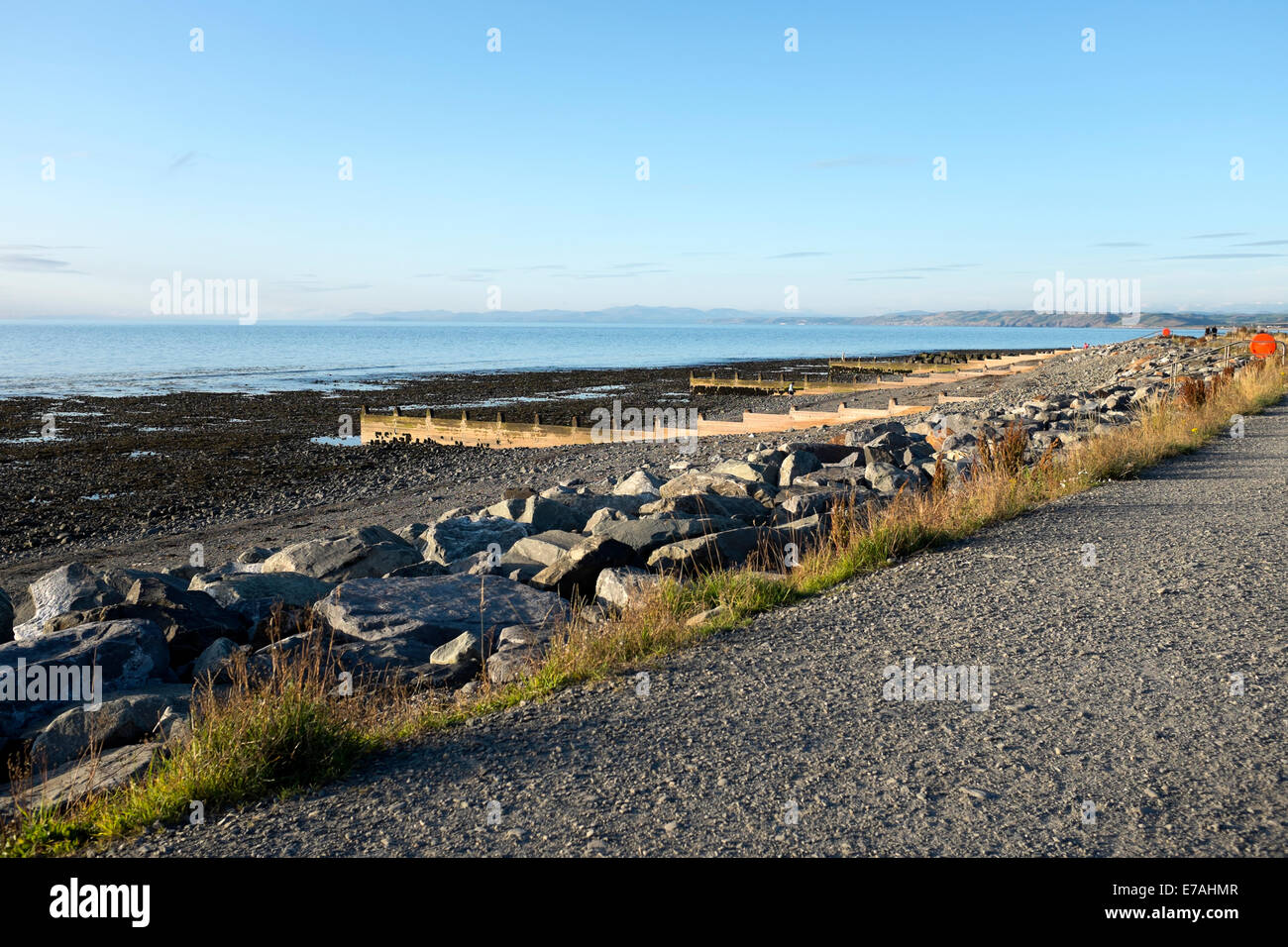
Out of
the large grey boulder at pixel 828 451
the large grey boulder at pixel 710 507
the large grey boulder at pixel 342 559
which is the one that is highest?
the large grey boulder at pixel 828 451

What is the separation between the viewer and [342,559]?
907 cm

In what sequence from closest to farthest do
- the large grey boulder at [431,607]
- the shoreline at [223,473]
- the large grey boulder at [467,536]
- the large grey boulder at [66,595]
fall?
the large grey boulder at [431,607], the large grey boulder at [66,595], the large grey boulder at [467,536], the shoreline at [223,473]

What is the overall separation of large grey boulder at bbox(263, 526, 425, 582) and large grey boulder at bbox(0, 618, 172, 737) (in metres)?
2.66

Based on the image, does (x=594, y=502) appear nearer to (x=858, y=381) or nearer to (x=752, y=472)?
(x=752, y=472)

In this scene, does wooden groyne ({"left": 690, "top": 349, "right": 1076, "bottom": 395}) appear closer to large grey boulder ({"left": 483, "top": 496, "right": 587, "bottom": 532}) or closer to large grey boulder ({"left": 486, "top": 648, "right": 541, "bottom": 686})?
large grey boulder ({"left": 483, "top": 496, "right": 587, "bottom": 532})

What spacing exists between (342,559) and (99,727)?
14.1 ft

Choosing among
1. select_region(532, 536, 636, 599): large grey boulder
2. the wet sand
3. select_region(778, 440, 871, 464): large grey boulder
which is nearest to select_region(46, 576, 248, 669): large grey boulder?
select_region(532, 536, 636, 599): large grey boulder

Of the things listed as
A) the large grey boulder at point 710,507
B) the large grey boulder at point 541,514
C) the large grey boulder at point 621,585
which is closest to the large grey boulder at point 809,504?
the large grey boulder at point 710,507

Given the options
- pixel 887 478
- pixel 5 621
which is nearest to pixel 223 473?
pixel 5 621

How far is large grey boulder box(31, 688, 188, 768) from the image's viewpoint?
4699 millimetres

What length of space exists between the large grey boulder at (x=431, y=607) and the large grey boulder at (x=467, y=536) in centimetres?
238

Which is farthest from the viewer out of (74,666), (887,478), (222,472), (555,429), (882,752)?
(555,429)

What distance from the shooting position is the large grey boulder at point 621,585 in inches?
252

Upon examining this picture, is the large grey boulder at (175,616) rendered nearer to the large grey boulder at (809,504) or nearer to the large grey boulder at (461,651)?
the large grey boulder at (461,651)
